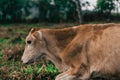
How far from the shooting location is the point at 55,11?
44938 mm

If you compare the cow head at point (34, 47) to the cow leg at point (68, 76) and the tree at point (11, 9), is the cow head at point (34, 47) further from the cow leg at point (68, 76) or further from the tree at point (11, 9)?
the tree at point (11, 9)

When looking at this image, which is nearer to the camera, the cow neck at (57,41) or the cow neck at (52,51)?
the cow neck at (57,41)

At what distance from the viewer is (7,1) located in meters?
43.8

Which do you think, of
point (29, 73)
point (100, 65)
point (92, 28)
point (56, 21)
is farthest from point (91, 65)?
point (56, 21)

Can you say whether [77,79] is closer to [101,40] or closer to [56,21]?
[101,40]

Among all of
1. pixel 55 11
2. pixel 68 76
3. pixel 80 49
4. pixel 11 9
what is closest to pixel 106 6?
pixel 55 11

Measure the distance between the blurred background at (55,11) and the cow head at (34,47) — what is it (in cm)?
3332

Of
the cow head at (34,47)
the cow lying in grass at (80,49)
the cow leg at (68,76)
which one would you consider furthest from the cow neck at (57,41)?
the cow leg at (68,76)

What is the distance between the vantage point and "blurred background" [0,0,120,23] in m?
43.8

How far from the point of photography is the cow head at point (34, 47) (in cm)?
946

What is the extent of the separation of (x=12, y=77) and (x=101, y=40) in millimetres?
2645

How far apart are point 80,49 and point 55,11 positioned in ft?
119

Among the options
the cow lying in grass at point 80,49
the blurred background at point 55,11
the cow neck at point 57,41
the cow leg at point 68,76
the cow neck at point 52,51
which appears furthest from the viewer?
the blurred background at point 55,11

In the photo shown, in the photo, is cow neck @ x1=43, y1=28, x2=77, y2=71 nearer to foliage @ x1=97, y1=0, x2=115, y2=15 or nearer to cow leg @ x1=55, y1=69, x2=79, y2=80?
cow leg @ x1=55, y1=69, x2=79, y2=80
